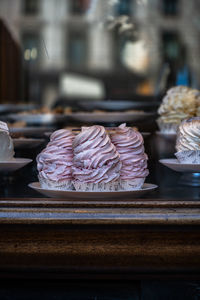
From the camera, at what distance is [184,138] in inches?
66.0

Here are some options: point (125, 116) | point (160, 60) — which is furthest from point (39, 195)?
point (160, 60)

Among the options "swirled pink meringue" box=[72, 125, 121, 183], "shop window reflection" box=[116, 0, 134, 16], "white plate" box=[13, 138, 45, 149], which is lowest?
"white plate" box=[13, 138, 45, 149]

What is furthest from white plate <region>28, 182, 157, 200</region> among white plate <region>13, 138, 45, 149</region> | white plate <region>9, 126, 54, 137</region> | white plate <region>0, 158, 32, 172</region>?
white plate <region>9, 126, 54, 137</region>

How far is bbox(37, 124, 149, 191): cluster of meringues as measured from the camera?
4.62 feet

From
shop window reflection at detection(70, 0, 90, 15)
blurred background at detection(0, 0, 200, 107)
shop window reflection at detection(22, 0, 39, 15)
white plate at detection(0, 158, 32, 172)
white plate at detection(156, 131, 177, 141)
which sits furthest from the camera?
shop window reflection at detection(22, 0, 39, 15)

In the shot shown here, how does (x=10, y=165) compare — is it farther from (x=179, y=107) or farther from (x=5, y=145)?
(x=179, y=107)

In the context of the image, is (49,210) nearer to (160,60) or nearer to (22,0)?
(160,60)

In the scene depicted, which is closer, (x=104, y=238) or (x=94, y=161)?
(x=104, y=238)

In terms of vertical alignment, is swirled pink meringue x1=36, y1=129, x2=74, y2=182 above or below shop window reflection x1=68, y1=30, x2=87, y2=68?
below

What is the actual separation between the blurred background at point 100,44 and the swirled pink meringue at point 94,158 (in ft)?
25.4

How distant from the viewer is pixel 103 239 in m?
1.29

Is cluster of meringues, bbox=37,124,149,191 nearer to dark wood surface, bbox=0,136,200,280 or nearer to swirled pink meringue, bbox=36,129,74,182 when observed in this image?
swirled pink meringue, bbox=36,129,74,182

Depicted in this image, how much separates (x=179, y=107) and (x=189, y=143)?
51 centimetres

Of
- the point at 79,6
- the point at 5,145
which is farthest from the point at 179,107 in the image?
the point at 79,6
